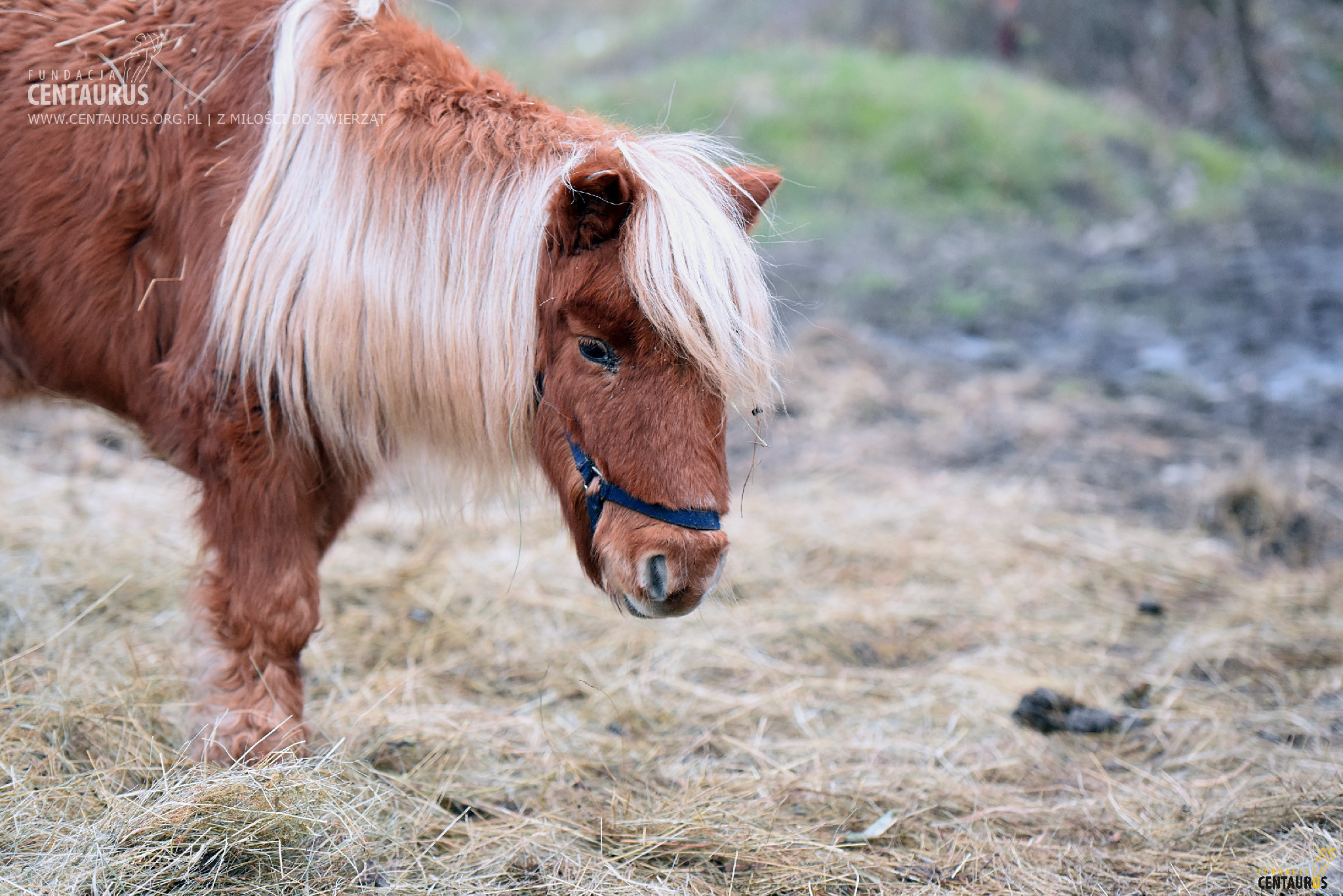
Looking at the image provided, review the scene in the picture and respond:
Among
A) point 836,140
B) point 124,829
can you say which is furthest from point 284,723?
point 836,140

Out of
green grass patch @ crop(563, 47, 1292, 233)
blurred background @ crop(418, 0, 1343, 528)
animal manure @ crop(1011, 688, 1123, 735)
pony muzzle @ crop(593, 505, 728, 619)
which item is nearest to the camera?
pony muzzle @ crop(593, 505, 728, 619)

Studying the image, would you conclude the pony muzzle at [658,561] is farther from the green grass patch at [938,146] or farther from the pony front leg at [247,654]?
the green grass patch at [938,146]

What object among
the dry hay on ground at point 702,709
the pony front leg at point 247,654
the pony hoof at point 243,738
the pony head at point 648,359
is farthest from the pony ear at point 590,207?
the pony hoof at point 243,738

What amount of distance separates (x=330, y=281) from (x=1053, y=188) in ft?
33.4

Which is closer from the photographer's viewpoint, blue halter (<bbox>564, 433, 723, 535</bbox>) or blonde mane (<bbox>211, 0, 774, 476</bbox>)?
blue halter (<bbox>564, 433, 723, 535</bbox>)

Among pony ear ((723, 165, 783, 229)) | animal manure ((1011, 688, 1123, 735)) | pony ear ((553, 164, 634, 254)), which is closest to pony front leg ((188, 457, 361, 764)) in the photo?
pony ear ((553, 164, 634, 254))

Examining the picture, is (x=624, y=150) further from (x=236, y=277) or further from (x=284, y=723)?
(x=284, y=723)

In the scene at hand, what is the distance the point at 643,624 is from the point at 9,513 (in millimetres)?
2607

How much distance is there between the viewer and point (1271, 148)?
13250 mm

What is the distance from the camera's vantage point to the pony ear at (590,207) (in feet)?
6.88

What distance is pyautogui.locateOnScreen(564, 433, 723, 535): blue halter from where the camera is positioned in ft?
6.84

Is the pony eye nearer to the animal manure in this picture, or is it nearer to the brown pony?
the brown pony

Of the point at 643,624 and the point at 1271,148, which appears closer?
the point at 643,624

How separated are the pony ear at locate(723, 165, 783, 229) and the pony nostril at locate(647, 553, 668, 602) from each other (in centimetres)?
84
